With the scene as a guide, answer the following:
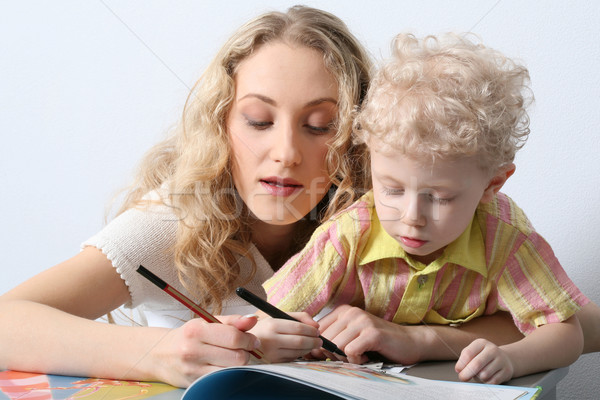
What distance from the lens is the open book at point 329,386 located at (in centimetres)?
79

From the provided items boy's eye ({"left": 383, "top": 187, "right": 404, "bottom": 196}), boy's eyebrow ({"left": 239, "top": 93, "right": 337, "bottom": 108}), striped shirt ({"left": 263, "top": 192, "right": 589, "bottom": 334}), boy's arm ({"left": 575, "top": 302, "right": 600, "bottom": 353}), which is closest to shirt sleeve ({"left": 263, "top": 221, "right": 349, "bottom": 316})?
striped shirt ({"left": 263, "top": 192, "right": 589, "bottom": 334})

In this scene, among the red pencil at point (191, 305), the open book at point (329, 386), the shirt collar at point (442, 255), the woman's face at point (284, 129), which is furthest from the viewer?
the woman's face at point (284, 129)

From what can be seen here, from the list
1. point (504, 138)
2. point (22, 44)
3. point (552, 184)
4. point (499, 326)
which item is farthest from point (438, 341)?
point (22, 44)

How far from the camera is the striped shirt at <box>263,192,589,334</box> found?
3.67 ft

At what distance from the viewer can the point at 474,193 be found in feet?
3.53

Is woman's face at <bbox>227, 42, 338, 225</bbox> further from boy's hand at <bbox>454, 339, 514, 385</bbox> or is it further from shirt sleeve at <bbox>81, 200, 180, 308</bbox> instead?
boy's hand at <bbox>454, 339, 514, 385</bbox>

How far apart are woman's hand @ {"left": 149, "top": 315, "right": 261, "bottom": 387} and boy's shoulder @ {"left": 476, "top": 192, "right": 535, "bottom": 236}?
443mm

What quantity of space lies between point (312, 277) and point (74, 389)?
1.23 feet

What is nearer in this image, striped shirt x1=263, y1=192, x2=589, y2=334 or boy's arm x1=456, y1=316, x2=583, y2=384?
boy's arm x1=456, y1=316, x2=583, y2=384

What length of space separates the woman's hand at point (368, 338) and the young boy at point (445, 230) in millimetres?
60

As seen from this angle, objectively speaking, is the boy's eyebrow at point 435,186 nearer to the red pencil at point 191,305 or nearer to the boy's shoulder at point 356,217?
the boy's shoulder at point 356,217

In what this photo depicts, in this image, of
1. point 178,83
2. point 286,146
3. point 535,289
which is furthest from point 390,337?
point 178,83

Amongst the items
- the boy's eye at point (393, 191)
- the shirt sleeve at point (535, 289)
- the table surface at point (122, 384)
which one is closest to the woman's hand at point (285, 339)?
the table surface at point (122, 384)

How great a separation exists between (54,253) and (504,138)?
155 cm
